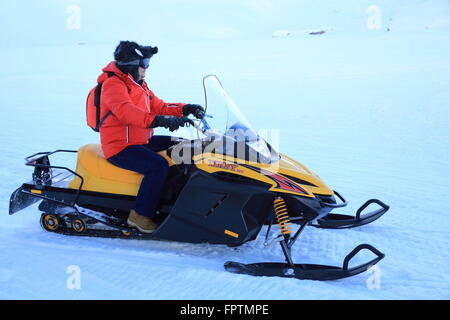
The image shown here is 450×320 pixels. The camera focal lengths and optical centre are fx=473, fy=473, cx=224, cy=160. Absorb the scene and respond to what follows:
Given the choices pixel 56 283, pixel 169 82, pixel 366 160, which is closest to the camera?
pixel 56 283

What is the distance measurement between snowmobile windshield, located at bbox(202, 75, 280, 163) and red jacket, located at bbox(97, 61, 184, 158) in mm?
439

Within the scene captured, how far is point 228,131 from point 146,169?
688 mm

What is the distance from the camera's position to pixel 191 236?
3.64 meters

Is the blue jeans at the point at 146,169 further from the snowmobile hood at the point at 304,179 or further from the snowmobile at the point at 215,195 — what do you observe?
the snowmobile hood at the point at 304,179

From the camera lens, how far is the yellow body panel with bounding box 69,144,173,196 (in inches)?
148

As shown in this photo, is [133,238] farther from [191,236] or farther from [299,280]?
[299,280]

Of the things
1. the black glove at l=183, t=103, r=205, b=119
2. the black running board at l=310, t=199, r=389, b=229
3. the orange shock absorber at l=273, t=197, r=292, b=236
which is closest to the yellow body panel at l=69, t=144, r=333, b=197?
the orange shock absorber at l=273, t=197, r=292, b=236

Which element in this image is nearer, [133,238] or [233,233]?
[233,233]

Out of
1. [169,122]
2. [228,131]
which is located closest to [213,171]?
[228,131]

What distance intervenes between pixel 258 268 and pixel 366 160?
3313 mm

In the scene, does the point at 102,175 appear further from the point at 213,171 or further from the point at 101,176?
the point at 213,171

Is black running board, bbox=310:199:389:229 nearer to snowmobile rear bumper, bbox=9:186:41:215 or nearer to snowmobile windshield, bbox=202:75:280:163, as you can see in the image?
snowmobile windshield, bbox=202:75:280:163

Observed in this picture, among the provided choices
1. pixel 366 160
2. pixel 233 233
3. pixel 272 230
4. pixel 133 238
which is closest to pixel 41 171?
pixel 133 238

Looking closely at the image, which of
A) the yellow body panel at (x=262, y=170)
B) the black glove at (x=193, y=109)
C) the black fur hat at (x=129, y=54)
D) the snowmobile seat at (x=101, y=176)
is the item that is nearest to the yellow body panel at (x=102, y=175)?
the snowmobile seat at (x=101, y=176)
